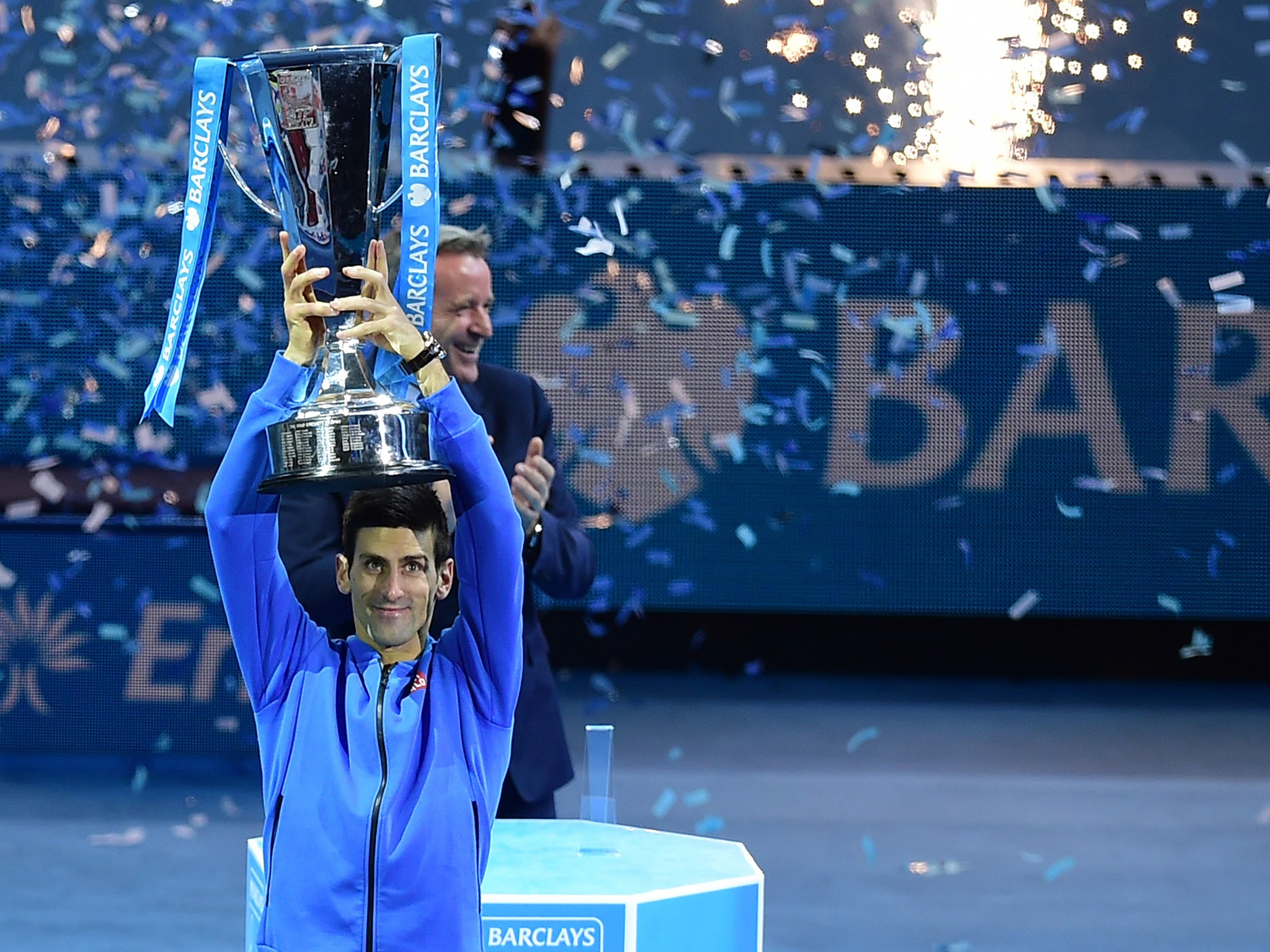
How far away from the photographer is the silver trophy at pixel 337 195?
158 cm

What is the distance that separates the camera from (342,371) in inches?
64.5

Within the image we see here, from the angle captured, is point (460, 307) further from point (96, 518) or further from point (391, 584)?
point (96, 518)

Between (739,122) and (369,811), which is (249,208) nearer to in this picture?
(739,122)

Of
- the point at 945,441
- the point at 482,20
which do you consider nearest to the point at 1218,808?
the point at 945,441

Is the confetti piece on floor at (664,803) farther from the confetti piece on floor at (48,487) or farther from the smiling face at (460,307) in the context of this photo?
the smiling face at (460,307)

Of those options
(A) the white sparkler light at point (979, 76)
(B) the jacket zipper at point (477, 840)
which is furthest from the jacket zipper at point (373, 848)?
(A) the white sparkler light at point (979, 76)

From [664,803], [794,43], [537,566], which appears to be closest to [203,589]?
[664,803]

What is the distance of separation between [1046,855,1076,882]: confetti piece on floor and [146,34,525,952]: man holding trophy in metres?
3.07

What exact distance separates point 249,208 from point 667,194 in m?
1.67

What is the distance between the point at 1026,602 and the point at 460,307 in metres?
4.76

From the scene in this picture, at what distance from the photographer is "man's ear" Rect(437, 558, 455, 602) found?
1816 mm

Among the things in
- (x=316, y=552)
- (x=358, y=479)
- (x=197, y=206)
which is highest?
(x=197, y=206)

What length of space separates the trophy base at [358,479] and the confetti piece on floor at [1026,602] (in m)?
5.54

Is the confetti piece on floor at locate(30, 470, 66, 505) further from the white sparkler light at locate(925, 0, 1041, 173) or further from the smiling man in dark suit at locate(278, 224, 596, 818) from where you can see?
the white sparkler light at locate(925, 0, 1041, 173)
